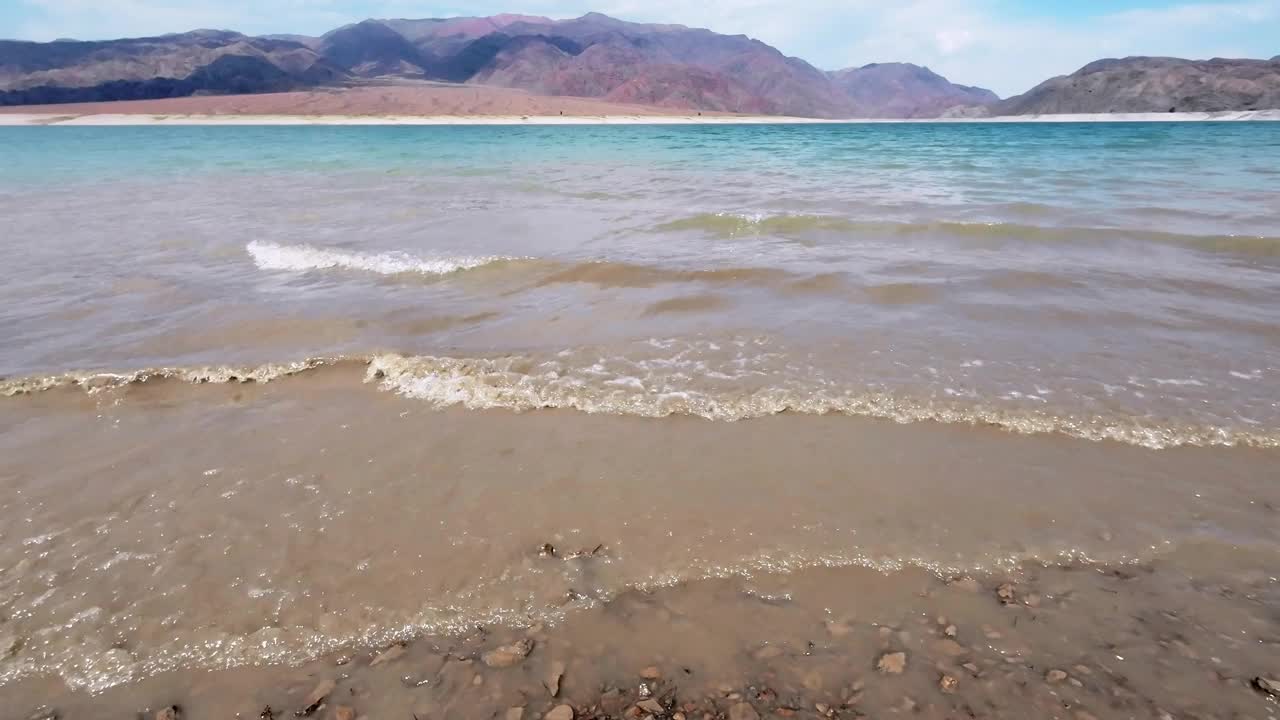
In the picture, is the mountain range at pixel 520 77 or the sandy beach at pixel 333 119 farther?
the mountain range at pixel 520 77

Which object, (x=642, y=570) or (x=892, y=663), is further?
(x=642, y=570)

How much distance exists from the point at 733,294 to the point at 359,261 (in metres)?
5.96

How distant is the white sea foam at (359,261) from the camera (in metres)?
8.95

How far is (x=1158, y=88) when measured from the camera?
429 ft

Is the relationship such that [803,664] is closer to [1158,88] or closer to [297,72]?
[297,72]

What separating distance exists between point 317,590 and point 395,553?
1.24 ft

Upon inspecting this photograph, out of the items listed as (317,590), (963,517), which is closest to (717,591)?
(963,517)

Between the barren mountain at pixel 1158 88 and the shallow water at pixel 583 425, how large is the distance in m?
157

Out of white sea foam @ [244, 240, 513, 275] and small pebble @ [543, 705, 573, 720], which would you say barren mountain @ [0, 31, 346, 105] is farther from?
small pebble @ [543, 705, 573, 720]

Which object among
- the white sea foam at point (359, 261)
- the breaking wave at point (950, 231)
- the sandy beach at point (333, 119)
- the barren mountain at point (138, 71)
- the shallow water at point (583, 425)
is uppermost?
the barren mountain at point (138, 71)

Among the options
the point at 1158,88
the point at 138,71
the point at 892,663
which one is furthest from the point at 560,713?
the point at 1158,88

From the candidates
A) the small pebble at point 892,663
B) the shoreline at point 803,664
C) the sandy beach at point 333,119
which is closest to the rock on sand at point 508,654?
the shoreline at point 803,664

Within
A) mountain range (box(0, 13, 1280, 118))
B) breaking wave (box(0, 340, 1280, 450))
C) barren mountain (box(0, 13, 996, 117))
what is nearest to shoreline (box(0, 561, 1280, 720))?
breaking wave (box(0, 340, 1280, 450))

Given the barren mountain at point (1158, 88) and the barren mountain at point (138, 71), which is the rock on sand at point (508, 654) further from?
the barren mountain at point (1158, 88)
